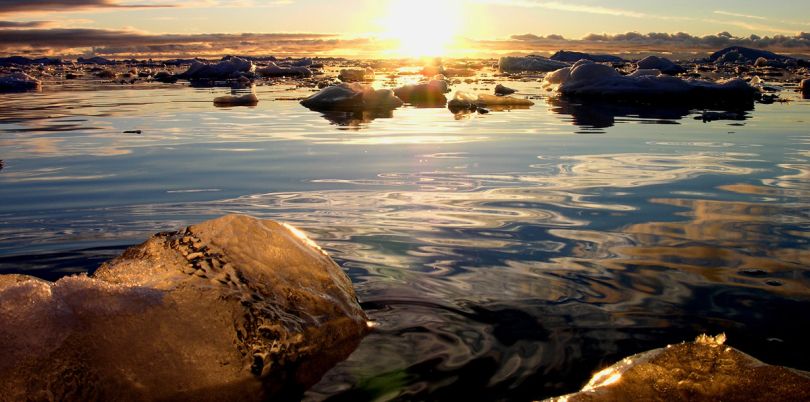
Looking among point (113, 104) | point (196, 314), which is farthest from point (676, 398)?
point (113, 104)

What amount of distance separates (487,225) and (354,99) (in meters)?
9.05

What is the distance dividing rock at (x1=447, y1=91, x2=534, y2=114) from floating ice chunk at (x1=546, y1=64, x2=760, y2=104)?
247cm

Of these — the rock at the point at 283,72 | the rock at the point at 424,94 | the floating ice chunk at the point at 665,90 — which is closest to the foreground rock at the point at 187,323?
the rock at the point at 424,94

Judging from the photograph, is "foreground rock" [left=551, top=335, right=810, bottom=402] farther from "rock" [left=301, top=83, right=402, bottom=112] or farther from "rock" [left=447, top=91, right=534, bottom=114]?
"rock" [left=301, top=83, right=402, bottom=112]

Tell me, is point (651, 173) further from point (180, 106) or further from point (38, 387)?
point (180, 106)

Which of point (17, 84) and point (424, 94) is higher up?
point (424, 94)

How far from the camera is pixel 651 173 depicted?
5738 mm

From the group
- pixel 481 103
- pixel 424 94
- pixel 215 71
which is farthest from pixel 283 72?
pixel 481 103

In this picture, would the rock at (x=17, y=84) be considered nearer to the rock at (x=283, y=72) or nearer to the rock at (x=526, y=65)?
the rock at (x=283, y=72)

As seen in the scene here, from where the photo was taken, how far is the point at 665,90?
1475cm

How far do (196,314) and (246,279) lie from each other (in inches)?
10.6

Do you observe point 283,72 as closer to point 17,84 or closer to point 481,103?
point 17,84

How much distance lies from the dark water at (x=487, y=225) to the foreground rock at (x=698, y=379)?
0.25 m

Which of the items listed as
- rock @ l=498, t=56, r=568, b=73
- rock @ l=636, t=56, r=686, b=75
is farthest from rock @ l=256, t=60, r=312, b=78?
rock @ l=636, t=56, r=686, b=75
